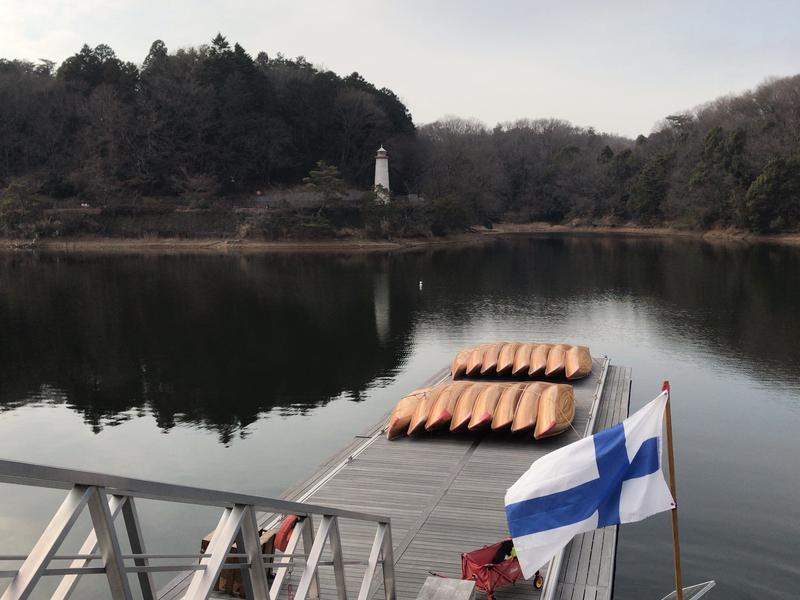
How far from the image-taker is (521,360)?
2280 cm

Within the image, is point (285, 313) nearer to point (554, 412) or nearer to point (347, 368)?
point (347, 368)

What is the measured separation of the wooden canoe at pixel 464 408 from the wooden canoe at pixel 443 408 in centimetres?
11

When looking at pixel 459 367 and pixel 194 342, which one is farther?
pixel 194 342

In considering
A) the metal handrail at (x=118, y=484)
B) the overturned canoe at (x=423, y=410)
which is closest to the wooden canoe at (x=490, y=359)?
the overturned canoe at (x=423, y=410)

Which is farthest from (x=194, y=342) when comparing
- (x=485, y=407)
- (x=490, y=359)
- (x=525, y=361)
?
(x=485, y=407)

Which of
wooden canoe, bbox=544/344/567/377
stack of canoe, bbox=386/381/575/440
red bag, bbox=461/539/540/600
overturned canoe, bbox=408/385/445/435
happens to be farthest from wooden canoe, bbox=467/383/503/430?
red bag, bbox=461/539/540/600

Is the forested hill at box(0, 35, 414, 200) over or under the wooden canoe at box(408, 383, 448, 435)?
over

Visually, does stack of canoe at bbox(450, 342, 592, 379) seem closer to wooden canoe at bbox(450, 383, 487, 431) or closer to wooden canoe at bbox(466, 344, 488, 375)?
wooden canoe at bbox(466, 344, 488, 375)

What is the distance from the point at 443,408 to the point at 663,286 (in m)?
36.3

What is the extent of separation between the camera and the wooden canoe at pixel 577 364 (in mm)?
22250

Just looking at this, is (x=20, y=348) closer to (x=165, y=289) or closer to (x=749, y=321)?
(x=165, y=289)

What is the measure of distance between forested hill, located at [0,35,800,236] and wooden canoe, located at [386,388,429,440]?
61.4 metres

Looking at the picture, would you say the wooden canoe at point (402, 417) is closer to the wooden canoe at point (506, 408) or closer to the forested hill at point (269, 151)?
the wooden canoe at point (506, 408)

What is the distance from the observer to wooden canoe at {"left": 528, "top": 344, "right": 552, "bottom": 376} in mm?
22453
